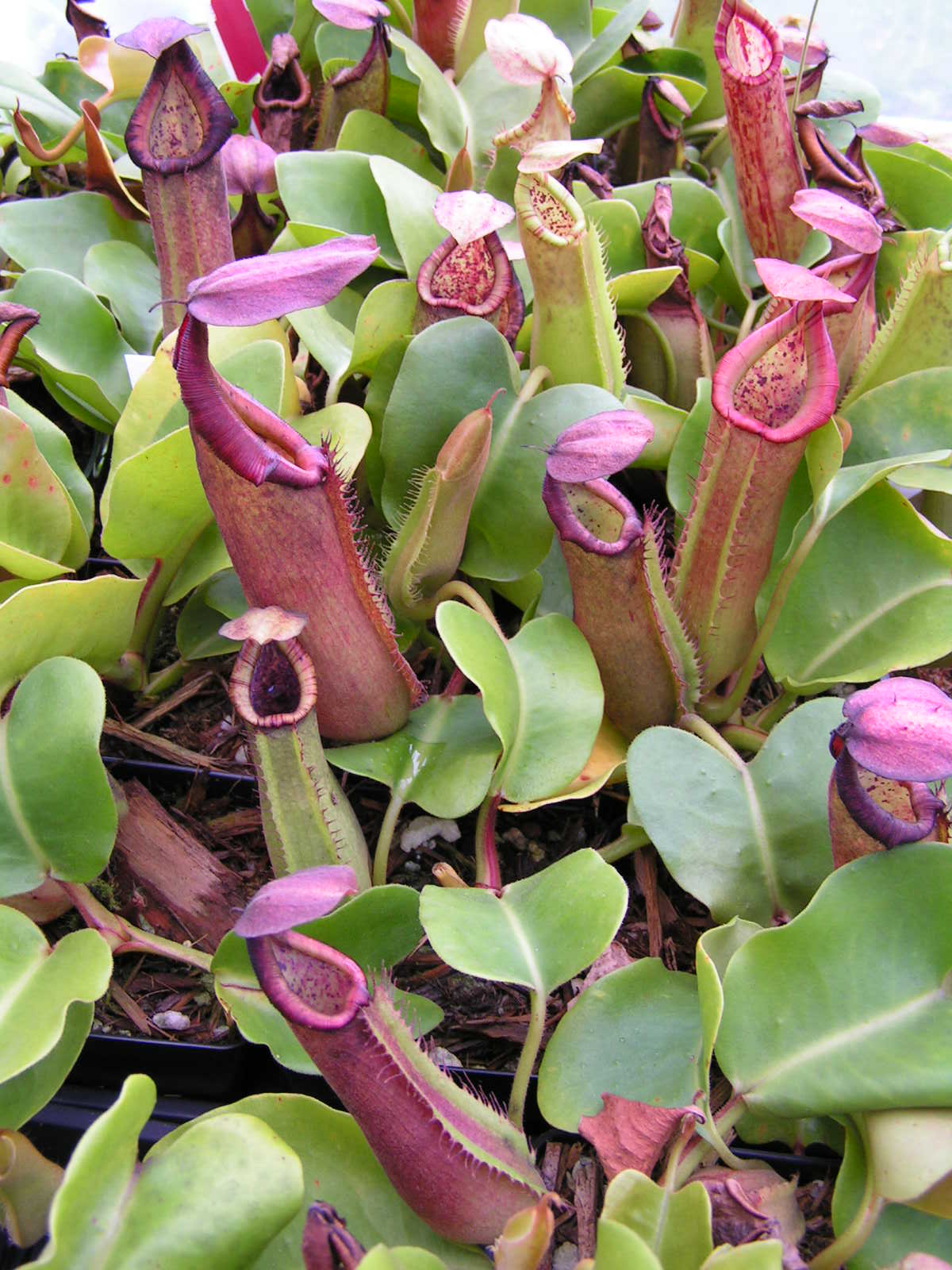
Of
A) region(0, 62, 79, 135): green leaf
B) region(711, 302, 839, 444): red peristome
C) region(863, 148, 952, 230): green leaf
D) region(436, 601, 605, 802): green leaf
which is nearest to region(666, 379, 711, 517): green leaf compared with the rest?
region(711, 302, 839, 444): red peristome

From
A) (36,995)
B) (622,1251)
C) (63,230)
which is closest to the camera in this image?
(622,1251)

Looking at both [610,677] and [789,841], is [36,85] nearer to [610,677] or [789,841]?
[610,677]

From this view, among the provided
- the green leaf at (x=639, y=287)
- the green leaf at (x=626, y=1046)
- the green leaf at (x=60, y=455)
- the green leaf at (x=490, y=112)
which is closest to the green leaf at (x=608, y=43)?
the green leaf at (x=490, y=112)

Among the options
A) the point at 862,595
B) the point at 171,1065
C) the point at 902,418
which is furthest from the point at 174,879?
the point at 902,418

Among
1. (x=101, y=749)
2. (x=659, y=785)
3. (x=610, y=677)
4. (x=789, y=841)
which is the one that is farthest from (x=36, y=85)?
(x=789, y=841)

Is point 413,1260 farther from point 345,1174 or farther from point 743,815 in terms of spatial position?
point 743,815

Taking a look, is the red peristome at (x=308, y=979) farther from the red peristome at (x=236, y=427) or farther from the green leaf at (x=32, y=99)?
the green leaf at (x=32, y=99)
